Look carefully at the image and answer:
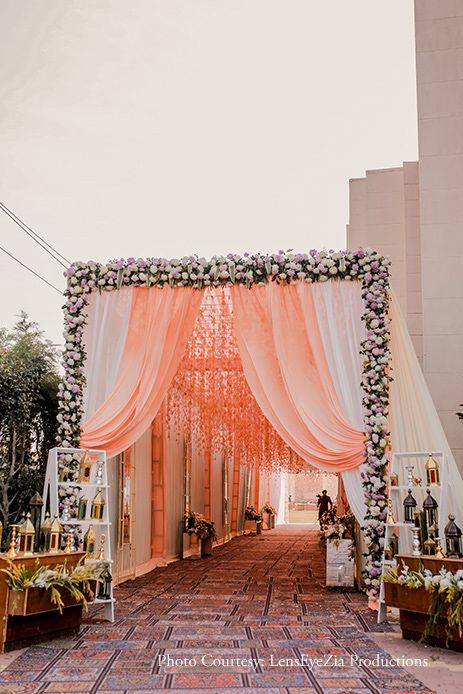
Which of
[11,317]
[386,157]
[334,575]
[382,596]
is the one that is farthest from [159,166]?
[382,596]

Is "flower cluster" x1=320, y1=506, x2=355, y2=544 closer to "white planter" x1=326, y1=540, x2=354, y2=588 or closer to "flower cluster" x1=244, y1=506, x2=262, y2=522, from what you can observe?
"white planter" x1=326, y1=540, x2=354, y2=588

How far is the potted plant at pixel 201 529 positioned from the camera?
11.4 metres

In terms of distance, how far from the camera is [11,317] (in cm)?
750

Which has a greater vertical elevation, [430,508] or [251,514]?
[430,508]

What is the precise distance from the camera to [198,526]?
1152 centimetres

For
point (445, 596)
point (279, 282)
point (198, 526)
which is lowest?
point (198, 526)

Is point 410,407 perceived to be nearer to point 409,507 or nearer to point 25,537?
point 409,507

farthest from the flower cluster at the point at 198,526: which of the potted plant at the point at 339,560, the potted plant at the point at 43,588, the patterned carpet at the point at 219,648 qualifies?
the potted plant at the point at 43,588

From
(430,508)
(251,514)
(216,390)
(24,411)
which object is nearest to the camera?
(430,508)

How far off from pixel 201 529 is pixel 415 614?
7.15m

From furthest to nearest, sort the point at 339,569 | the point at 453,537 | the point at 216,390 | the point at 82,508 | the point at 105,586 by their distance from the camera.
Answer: the point at 216,390 → the point at 339,569 → the point at 82,508 → the point at 105,586 → the point at 453,537

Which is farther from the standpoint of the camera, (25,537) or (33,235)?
(33,235)

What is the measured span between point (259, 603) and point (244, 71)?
250 inches

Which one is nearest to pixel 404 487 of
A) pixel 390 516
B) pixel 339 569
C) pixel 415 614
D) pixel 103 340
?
pixel 390 516
